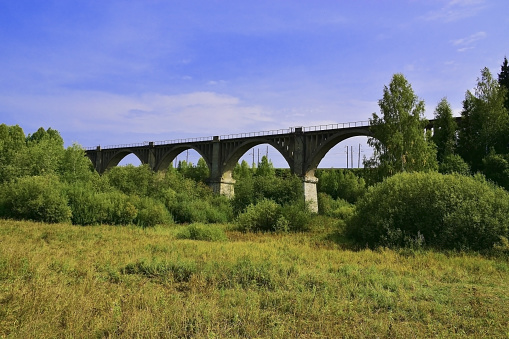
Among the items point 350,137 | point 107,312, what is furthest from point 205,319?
point 350,137

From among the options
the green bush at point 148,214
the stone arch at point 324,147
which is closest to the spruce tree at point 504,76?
the stone arch at point 324,147

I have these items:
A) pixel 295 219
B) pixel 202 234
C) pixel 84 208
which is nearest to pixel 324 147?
pixel 295 219

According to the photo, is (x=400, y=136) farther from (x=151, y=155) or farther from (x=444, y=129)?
(x=151, y=155)

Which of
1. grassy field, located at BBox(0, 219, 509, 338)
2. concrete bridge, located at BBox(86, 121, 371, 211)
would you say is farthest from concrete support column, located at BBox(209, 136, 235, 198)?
grassy field, located at BBox(0, 219, 509, 338)

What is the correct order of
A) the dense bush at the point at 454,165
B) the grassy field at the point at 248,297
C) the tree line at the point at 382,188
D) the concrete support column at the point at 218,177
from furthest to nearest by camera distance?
the concrete support column at the point at 218,177 < the dense bush at the point at 454,165 < the tree line at the point at 382,188 < the grassy field at the point at 248,297

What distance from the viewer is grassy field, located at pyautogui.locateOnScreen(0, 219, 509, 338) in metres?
5.54

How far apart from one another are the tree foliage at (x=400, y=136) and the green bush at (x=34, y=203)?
21792mm

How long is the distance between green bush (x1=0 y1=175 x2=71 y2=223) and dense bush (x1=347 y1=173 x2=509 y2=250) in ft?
58.3

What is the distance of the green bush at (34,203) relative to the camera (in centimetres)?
2203

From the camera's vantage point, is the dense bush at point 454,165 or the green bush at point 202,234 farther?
the dense bush at point 454,165

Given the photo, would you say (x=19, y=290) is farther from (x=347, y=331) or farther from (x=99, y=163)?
(x=99, y=163)

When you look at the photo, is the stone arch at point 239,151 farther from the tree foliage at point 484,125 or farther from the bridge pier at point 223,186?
the tree foliage at point 484,125

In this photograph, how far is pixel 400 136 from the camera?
26.3m

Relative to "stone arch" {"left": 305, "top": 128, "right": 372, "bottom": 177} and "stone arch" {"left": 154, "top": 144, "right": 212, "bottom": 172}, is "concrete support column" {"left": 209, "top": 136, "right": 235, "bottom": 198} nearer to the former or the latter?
"stone arch" {"left": 154, "top": 144, "right": 212, "bottom": 172}
